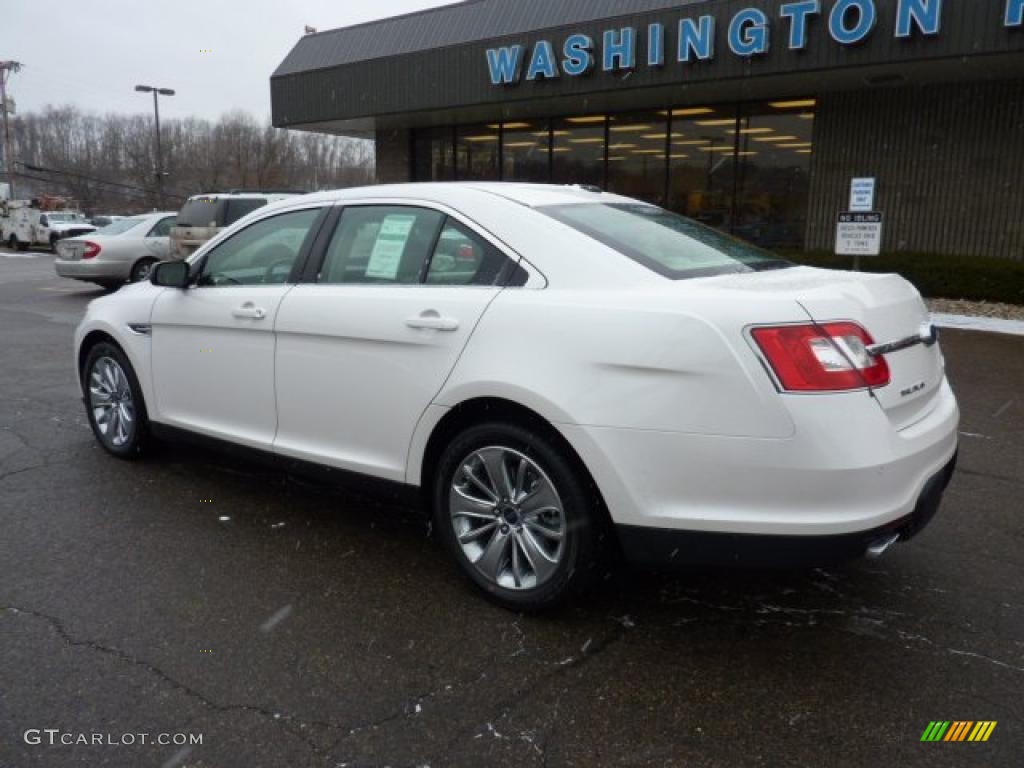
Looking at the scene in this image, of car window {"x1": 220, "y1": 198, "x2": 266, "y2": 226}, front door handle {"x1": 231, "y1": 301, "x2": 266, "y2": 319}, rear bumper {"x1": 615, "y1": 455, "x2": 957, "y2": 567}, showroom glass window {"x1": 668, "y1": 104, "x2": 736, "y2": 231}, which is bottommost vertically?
rear bumper {"x1": 615, "y1": 455, "x2": 957, "y2": 567}

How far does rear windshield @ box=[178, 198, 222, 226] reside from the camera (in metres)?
13.8

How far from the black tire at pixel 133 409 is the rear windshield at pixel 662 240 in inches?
110

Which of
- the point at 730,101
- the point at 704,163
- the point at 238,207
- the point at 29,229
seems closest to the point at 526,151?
the point at 704,163

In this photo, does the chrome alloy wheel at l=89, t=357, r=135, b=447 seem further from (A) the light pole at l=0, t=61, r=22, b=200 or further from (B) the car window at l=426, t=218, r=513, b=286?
(A) the light pole at l=0, t=61, r=22, b=200

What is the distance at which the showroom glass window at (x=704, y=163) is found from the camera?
1580cm

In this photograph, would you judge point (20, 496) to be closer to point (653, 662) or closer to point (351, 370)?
point (351, 370)

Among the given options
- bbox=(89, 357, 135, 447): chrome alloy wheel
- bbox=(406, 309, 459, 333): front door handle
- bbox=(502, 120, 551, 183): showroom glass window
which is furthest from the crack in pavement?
bbox=(502, 120, 551, 183): showroom glass window

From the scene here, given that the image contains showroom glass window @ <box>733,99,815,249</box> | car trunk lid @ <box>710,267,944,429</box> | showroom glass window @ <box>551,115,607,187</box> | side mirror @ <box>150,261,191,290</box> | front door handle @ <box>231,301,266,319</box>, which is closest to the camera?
car trunk lid @ <box>710,267,944,429</box>

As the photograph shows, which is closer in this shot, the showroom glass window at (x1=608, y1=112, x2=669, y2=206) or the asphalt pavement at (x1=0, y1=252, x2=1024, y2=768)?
the asphalt pavement at (x1=0, y1=252, x2=1024, y2=768)

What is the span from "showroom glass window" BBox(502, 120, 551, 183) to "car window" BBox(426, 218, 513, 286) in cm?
1496

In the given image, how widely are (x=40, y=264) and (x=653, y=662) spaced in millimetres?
25311

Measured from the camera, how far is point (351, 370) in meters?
3.55

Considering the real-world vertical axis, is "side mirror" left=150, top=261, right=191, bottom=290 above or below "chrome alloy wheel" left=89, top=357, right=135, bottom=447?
above

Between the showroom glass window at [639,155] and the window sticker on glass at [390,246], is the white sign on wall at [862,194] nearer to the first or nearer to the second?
the showroom glass window at [639,155]
